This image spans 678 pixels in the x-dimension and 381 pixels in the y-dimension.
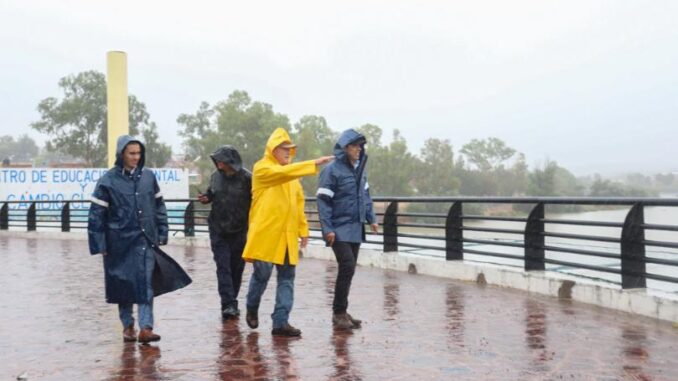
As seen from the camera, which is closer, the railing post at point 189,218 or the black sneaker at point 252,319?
the black sneaker at point 252,319

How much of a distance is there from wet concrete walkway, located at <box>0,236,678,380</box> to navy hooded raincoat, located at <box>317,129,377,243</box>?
91cm

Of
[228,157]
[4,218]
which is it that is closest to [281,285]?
[228,157]

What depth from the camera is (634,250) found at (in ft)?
24.3

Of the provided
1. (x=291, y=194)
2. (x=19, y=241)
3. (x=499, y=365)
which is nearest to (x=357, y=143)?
(x=291, y=194)

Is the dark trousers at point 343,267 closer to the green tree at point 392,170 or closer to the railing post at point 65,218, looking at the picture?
the railing post at point 65,218

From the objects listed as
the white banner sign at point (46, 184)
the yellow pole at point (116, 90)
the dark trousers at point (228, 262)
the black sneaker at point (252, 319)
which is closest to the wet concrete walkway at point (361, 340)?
the black sneaker at point (252, 319)

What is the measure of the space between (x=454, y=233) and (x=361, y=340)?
4.58m

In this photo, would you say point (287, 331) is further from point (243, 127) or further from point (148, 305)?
point (243, 127)

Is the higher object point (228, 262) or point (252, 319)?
point (228, 262)

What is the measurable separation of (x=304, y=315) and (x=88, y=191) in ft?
131

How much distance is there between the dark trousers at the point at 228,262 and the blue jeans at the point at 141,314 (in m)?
1.18

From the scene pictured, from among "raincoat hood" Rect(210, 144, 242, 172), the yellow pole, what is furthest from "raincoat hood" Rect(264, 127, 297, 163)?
the yellow pole

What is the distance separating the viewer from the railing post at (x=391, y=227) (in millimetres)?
11703

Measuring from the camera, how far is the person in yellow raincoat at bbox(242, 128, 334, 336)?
607cm
